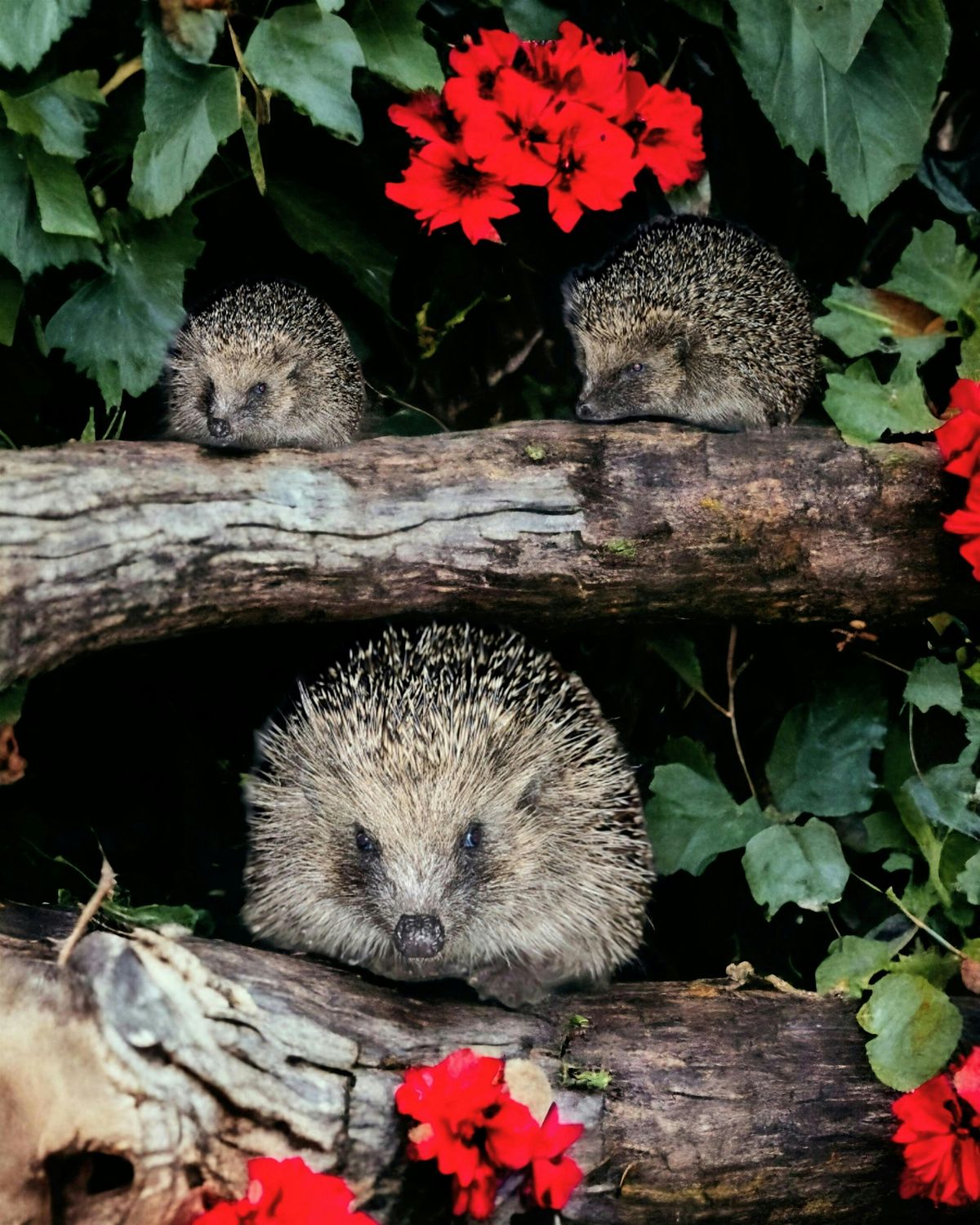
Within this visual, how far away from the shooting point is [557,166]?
2.46 meters

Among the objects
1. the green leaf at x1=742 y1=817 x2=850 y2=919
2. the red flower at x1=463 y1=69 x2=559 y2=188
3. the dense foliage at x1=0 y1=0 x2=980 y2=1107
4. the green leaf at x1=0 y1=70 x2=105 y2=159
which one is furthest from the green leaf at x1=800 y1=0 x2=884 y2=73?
the green leaf at x1=742 y1=817 x2=850 y2=919

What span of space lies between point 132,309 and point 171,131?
1.06 ft

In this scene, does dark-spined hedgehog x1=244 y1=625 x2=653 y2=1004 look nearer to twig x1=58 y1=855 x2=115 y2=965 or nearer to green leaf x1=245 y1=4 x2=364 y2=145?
twig x1=58 y1=855 x2=115 y2=965

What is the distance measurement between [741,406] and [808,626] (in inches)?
17.5

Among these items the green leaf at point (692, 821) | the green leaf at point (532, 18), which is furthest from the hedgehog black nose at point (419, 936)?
the green leaf at point (532, 18)

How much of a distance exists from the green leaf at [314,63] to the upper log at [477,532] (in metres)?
0.55

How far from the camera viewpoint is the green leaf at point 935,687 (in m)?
2.60

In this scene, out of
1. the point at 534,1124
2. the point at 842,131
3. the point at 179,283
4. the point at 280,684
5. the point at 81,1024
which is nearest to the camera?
the point at 81,1024

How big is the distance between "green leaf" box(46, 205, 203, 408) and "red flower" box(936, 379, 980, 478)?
4.45 feet

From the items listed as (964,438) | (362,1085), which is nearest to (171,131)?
(964,438)

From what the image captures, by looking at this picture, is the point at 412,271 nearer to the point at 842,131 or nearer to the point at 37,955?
the point at 842,131

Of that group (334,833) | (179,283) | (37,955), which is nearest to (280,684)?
(334,833)

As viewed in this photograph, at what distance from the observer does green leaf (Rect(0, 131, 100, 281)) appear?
2320mm

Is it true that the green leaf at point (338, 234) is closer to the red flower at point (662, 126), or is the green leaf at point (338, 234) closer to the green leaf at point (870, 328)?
the red flower at point (662, 126)
